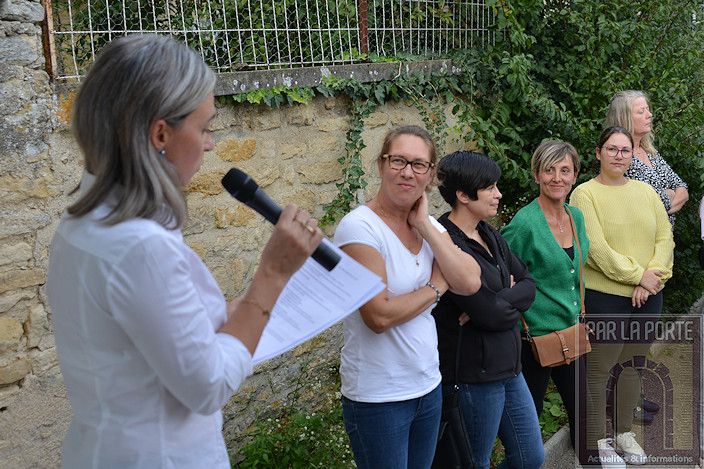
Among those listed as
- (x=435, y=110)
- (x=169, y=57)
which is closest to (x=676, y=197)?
(x=435, y=110)

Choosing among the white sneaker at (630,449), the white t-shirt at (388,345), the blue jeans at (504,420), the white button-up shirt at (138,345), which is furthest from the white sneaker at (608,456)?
the white button-up shirt at (138,345)

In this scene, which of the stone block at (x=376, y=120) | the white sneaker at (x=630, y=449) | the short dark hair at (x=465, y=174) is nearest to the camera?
the short dark hair at (x=465, y=174)

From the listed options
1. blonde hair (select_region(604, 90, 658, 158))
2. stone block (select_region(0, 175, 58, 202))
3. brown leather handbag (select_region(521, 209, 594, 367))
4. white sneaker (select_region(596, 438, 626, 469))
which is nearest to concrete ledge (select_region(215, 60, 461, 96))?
stone block (select_region(0, 175, 58, 202))

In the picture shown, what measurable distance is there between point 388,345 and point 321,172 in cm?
206

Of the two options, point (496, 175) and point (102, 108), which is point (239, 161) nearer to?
point (496, 175)

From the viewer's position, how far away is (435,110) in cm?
542

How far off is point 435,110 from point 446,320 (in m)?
2.63

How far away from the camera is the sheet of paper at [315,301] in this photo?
1.72m

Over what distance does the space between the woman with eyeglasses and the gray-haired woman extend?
44.9 inches

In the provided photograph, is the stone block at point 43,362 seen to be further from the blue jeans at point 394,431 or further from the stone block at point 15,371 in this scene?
the blue jeans at point 394,431

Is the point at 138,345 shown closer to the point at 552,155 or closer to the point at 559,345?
the point at 559,345

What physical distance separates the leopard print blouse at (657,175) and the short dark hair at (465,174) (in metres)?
2.03

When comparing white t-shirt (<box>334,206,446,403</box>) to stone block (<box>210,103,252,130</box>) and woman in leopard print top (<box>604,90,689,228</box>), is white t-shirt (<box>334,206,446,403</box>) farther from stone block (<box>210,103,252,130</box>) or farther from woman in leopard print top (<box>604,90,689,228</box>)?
woman in leopard print top (<box>604,90,689,228</box>)

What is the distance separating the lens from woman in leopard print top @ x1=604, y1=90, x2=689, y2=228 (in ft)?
16.4
